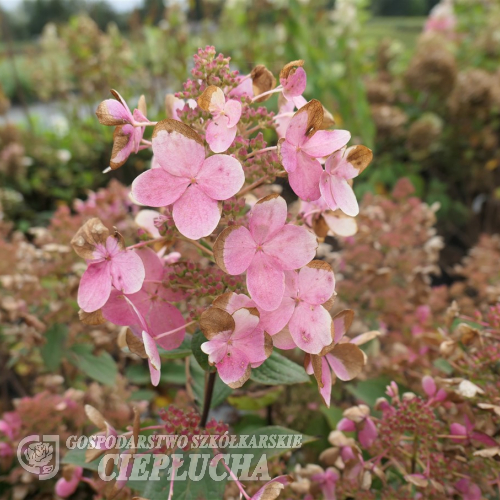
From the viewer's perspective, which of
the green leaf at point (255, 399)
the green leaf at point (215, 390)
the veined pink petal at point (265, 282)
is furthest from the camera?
the green leaf at point (255, 399)

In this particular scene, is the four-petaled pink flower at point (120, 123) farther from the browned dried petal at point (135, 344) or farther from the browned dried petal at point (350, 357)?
the browned dried petal at point (350, 357)

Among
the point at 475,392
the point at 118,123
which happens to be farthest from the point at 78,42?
the point at 475,392

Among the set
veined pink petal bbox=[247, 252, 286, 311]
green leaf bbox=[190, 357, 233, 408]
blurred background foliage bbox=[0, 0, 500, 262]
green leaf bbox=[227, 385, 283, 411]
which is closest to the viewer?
veined pink petal bbox=[247, 252, 286, 311]

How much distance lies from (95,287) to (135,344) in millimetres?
63

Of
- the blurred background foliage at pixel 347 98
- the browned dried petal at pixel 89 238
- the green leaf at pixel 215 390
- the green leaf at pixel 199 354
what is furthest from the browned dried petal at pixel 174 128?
the blurred background foliage at pixel 347 98

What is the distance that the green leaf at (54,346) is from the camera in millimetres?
879

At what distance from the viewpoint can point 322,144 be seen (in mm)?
410

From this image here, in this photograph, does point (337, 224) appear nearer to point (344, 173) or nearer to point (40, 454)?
point (344, 173)

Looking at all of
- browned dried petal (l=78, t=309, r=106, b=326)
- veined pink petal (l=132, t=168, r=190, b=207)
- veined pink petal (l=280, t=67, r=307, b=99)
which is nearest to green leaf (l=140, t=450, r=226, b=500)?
browned dried petal (l=78, t=309, r=106, b=326)

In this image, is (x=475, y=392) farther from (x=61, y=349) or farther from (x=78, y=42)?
(x=78, y=42)

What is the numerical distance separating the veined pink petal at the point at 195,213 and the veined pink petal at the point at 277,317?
9 cm

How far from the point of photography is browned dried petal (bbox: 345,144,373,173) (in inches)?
16.8

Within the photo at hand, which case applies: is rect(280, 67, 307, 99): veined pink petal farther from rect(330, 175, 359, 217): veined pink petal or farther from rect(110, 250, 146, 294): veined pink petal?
rect(110, 250, 146, 294): veined pink petal

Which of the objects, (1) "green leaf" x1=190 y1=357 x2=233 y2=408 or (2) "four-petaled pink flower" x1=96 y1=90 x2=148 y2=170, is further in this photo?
(1) "green leaf" x1=190 y1=357 x2=233 y2=408
